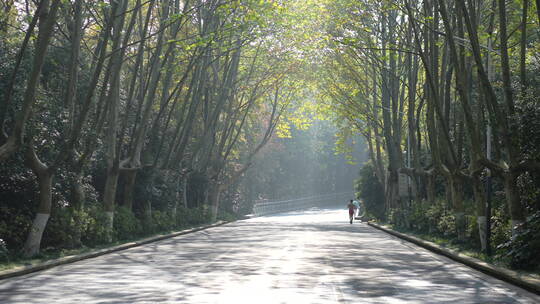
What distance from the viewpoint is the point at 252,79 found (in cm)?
4794

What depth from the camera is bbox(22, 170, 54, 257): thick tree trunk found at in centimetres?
1817

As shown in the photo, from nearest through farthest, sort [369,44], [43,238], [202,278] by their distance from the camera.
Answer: [202,278] < [43,238] < [369,44]

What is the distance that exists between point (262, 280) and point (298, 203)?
3432 inches

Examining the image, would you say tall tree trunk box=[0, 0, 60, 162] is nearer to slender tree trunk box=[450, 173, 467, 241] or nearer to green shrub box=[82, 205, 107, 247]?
green shrub box=[82, 205, 107, 247]

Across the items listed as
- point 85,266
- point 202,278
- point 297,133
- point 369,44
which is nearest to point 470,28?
point 202,278

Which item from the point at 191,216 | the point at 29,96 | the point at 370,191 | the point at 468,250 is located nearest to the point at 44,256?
the point at 29,96

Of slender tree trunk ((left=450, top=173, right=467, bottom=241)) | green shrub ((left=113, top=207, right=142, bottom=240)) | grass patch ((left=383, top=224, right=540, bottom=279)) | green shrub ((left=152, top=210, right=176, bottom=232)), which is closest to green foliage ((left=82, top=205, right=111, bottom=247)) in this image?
green shrub ((left=113, top=207, right=142, bottom=240))

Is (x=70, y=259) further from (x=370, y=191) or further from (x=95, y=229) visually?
(x=370, y=191)

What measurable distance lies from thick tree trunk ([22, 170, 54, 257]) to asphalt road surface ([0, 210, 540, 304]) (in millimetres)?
1243

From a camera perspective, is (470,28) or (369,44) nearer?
(470,28)

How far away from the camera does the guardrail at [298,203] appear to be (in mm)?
77887

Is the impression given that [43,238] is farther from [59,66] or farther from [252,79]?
[252,79]

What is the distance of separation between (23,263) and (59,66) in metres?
9.76

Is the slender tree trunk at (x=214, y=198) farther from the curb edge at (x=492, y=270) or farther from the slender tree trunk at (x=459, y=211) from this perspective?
the slender tree trunk at (x=459, y=211)
